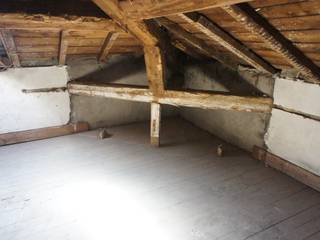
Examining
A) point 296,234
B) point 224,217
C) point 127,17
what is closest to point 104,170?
point 224,217

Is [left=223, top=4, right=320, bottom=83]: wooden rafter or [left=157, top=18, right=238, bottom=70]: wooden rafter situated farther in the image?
[left=157, top=18, right=238, bottom=70]: wooden rafter

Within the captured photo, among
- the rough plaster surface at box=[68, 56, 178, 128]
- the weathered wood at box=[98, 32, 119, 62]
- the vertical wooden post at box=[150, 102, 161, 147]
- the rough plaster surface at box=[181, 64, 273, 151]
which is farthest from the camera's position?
the rough plaster surface at box=[68, 56, 178, 128]

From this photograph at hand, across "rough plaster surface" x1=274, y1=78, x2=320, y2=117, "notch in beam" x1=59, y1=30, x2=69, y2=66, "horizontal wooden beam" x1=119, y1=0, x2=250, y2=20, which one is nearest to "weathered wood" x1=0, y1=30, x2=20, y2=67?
"notch in beam" x1=59, y1=30, x2=69, y2=66

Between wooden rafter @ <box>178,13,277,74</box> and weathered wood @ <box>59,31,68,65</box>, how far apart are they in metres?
1.50

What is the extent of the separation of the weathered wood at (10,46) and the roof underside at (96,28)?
3cm

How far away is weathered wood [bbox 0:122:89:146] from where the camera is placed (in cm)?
401

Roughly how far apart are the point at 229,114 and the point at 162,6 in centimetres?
240

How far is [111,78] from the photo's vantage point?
4.64 metres

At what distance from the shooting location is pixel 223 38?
274 cm

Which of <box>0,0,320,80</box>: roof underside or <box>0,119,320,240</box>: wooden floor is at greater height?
<box>0,0,320,80</box>: roof underside

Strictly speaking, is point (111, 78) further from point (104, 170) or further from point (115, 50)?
point (104, 170)

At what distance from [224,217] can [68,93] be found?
3051 millimetres

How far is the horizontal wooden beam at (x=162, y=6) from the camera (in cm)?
176

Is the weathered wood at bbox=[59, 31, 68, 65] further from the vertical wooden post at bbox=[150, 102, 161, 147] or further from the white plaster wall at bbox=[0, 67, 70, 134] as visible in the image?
the vertical wooden post at bbox=[150, 102, 161, 147]
